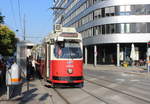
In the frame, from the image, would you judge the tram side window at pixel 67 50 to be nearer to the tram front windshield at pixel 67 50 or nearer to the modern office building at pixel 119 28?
the tram front windshield at pixel 67 50

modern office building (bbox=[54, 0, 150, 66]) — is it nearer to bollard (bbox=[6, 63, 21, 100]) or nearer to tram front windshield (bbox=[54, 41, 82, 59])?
tram front windshield (bbox=[54, 41, 82, 59])

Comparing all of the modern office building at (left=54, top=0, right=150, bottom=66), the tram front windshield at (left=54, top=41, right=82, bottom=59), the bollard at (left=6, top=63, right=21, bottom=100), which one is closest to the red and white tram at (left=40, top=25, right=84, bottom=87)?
the tram front windshield at (left=54, top=41, right=82, bottom=59)

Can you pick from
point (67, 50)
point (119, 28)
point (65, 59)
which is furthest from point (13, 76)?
point (119, 28)

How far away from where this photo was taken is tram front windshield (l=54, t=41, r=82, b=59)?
14.6m

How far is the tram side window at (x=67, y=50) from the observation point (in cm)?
1462

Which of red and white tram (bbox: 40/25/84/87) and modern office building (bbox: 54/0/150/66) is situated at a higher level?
modern office building (bbox: 54/0/150/66)

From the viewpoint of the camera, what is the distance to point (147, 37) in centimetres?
4803

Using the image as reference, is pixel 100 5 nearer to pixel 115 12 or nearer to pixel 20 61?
pixel 115 12

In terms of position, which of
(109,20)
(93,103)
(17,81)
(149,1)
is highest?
(149,1)

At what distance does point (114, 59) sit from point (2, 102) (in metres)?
46.5

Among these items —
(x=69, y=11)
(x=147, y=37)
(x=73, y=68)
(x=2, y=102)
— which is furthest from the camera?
(x=69, y=11)

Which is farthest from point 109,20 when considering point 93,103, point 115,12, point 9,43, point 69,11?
point 93,103

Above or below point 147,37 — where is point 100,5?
above

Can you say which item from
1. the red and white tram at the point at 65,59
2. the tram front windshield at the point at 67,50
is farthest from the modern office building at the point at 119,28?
the tram front windshield at the point at 67,50
